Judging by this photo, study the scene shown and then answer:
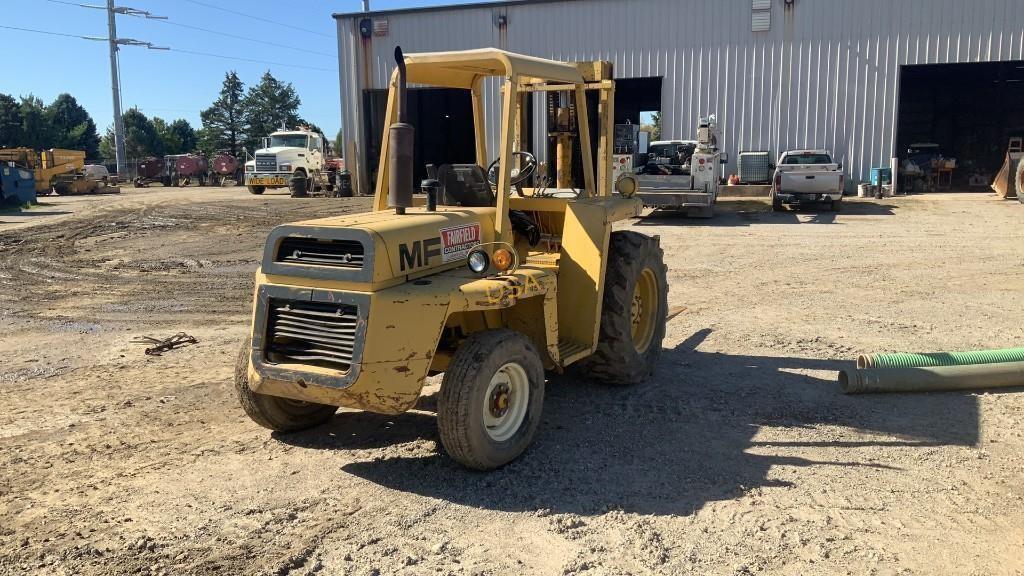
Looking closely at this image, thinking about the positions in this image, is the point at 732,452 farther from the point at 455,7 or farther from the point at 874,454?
the point at 455,7

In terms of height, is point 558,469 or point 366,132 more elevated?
point 366,132

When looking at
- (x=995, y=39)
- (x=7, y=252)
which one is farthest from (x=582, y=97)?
(x=995, y=39)

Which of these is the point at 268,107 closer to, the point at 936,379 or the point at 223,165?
the point at 223,165

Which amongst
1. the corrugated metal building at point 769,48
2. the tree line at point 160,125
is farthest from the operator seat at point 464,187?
the tree line at point 160,125

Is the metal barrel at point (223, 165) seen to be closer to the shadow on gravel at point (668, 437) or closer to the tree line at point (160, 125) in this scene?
the tree line at point (160, 125)

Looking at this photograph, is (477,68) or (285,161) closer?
(477,68)

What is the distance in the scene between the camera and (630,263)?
6.43 meters

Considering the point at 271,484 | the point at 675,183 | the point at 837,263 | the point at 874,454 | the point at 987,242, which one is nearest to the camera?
the point at 271,484

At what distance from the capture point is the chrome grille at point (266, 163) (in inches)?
1355

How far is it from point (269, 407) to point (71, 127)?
277 feet

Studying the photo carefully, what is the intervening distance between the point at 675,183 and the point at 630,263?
48.5ft

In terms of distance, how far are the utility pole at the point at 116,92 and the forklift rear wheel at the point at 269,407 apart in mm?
51194

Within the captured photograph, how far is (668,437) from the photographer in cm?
551

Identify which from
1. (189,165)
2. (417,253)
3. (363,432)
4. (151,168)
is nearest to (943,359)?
(417,253)
